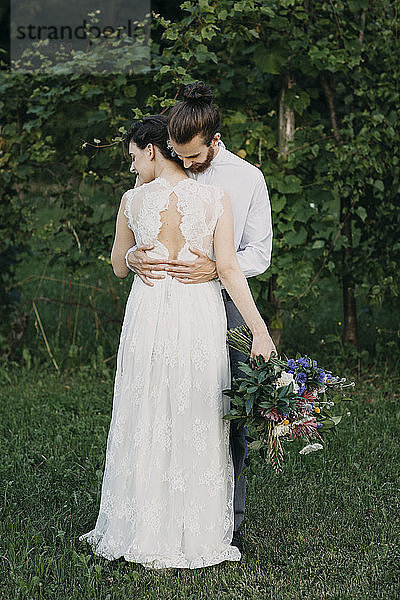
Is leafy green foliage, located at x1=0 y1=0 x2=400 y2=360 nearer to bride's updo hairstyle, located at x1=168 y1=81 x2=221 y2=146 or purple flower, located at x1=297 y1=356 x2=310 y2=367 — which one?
bride's updo hairstyle, located at x1=168 y1=81 x2=221 y2=146

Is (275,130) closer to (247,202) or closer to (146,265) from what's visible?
(247,202)

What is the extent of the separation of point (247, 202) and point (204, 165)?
30cm

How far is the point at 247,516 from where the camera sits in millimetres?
3688

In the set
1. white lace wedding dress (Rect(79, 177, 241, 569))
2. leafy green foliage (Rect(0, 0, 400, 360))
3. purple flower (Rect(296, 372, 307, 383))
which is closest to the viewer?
purple flower (Rect(296, 372, 307, 383))

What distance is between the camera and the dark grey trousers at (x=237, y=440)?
332 centimetres

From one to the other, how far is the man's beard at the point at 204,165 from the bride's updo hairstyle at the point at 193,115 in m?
0.10

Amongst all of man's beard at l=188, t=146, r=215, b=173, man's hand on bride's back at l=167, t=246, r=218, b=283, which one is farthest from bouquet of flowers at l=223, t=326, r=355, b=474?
man's beard at l=188, t=146, r=215, b=173

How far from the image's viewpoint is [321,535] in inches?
138

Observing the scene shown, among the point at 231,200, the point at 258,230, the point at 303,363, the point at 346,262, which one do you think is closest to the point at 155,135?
the point at 231,200

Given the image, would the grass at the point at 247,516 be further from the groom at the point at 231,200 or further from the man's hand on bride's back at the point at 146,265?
the man's hand on bride's back at the point at 146,265

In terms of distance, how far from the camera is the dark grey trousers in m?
3.32

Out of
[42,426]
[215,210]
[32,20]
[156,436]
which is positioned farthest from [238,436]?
[32,20]

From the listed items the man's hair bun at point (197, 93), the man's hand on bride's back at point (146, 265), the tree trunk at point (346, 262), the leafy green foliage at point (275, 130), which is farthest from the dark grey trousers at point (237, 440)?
the tree trunk at point (346, 262)

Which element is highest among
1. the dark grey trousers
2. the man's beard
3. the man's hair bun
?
the man's hair bun
